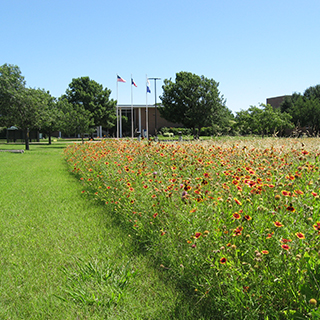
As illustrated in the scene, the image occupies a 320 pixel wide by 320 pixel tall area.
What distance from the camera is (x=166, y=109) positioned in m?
35.7

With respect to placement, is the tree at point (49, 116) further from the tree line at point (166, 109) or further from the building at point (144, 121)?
the building at point (144, 121)

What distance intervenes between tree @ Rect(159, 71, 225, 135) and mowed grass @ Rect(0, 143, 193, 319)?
2958 centimetres

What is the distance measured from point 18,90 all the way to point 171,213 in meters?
24.8

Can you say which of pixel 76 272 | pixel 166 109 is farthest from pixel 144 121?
pixel 76 272

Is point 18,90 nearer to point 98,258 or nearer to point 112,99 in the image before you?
point 112,99

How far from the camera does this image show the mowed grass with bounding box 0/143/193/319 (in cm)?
269

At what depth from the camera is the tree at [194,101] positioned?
33875mm

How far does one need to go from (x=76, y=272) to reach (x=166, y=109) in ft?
109

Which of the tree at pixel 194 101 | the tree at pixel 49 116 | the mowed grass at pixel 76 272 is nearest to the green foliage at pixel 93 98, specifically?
the tree at pixel 49 116

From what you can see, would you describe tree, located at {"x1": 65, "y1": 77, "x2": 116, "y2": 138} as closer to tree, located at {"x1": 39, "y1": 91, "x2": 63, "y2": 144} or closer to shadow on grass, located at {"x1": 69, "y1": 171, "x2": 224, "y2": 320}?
tree, located at {"x1": 39, "y1": 91, "x2": 63, "y2": 144}

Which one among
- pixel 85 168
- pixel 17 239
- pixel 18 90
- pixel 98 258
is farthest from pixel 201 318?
pixel 18 90

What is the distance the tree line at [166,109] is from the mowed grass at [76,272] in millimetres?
14636

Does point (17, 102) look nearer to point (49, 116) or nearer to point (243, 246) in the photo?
point (49, 116)

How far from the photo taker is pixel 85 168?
352 inches
